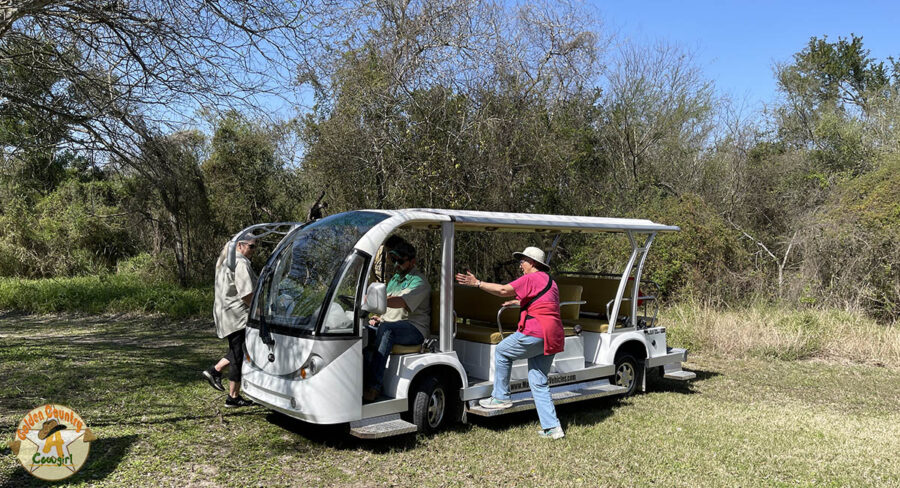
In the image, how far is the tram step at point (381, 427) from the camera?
5.33m

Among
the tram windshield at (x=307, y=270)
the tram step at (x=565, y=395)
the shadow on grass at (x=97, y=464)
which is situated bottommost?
the shadow on grass at (x=97, y=464)

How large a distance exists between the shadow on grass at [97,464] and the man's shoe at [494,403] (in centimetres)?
300

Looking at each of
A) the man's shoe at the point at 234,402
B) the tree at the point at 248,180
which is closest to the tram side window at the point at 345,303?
the man's shoe at the point at 234,402

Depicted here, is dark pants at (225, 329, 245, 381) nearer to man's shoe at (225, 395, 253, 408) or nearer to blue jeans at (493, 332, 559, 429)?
man's shoe at (225, 395, 253, 408)

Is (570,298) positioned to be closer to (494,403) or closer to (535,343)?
(535,343)

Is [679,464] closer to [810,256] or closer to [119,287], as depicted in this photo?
[810,256]

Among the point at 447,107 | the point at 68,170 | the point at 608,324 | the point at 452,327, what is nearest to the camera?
the point at 452,327

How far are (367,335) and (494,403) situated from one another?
137cm

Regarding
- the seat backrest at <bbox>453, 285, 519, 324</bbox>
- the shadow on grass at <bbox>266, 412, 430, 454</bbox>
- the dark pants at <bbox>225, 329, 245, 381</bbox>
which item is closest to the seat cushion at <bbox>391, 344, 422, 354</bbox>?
the shadow on grass at <bbox>266, 412, 430, 454</bbox>

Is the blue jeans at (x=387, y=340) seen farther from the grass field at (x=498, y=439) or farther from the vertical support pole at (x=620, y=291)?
the vertical support pole at (x=620, y=291)

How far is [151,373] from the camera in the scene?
839cm

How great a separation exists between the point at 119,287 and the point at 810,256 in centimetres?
1573

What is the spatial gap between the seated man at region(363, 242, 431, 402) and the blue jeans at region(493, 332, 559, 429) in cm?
76

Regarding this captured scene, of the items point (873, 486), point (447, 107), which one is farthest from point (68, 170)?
point (873, 486)
